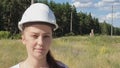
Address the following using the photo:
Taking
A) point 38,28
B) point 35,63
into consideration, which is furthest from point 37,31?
point 35,63

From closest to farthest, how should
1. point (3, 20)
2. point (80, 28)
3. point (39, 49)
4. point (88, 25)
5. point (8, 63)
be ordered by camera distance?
point (39, 49), point (8, 63), point (3, 20), point (80, 28), point (88, 25)

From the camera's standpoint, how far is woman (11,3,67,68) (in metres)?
2.09

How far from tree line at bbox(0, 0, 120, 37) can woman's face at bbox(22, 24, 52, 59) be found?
25.9 meters

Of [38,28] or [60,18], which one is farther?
[60,18]

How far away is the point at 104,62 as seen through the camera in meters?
12.1

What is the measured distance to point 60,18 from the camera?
7969 centimetres

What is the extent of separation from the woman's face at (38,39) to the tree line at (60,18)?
85.1 ft

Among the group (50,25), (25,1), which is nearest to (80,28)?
(25,1)

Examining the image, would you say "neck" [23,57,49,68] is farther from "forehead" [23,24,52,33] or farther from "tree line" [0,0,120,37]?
"tree line" [0,0,120,37]

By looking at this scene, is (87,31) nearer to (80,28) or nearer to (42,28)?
(80,28)

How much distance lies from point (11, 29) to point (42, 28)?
57786 mm

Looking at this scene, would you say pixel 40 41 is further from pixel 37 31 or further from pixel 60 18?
pixel 60 18

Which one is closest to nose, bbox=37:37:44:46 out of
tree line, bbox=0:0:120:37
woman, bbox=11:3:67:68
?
woman, bbox=11:3:67:68

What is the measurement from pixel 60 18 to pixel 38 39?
3056 inches
